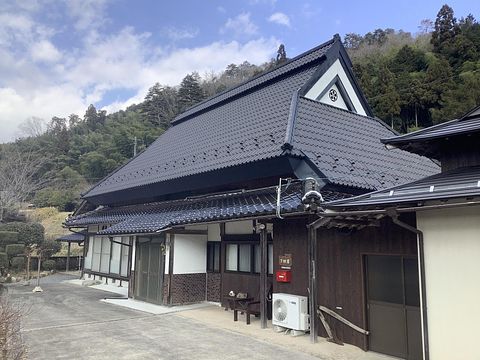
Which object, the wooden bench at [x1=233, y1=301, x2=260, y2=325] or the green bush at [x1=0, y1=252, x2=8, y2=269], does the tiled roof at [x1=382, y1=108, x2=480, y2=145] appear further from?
the green bush at [x1=0, y1=252, x2=8, y2=269]

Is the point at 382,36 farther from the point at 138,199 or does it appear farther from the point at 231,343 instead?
the point at 231,343

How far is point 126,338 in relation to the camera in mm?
7062

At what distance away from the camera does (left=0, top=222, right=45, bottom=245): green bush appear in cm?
2044

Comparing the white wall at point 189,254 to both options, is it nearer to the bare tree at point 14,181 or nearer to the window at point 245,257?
the window at point 245,257

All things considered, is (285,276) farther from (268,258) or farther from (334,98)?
(334,98)

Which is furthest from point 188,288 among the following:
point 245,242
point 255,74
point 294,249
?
point 255,74

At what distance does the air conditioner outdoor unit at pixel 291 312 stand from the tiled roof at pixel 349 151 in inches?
108

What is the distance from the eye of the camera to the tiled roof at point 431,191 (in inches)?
182

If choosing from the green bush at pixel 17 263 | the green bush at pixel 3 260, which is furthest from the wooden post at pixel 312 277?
the green bush at pixel 17 263

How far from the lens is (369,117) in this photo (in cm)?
1381

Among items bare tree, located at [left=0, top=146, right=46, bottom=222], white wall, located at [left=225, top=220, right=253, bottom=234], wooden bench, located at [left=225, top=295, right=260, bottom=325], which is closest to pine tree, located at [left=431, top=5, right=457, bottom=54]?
white wall, located at [left=225, top=220, right=253, bottom=234]

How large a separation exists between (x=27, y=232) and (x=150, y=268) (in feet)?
42.7

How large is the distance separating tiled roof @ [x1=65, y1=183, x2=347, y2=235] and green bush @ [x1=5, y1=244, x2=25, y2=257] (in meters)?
6.41

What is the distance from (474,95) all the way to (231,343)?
62.4 feet
